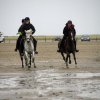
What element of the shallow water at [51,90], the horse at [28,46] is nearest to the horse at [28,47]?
the horse at [28,46]

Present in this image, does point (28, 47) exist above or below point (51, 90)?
above

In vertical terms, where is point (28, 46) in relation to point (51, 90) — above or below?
above

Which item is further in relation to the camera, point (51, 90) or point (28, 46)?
point (28, 46)

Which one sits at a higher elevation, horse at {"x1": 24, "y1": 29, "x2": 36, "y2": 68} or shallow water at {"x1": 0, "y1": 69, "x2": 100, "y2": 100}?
horse at {"x1": 24, "y1": 29, "x2": 36, "y2": 68}

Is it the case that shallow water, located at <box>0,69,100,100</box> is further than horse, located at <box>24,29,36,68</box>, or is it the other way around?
horse, located at <box>24,29,36,68</box>

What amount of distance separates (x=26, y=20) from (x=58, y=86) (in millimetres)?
11689

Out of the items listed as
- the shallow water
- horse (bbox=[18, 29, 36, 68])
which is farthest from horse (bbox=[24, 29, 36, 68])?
the shallow water

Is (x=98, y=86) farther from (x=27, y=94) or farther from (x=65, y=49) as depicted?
(x=65, y=49)

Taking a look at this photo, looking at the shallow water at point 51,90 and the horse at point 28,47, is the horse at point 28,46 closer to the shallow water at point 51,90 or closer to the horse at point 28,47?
the horse at point 28,47

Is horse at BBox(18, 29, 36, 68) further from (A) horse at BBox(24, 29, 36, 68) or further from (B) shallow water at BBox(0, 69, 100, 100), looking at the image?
(B) shallow water at BBox(0, 69, 100, 100)

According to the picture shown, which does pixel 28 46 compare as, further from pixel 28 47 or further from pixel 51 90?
pixel 51 90

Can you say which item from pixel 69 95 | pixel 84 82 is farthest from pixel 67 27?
pixel 69 95

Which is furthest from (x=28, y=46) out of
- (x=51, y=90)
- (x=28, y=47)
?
(x=51, y=90)

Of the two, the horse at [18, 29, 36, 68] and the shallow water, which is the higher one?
the horse at [18, 29, 36, 68]
